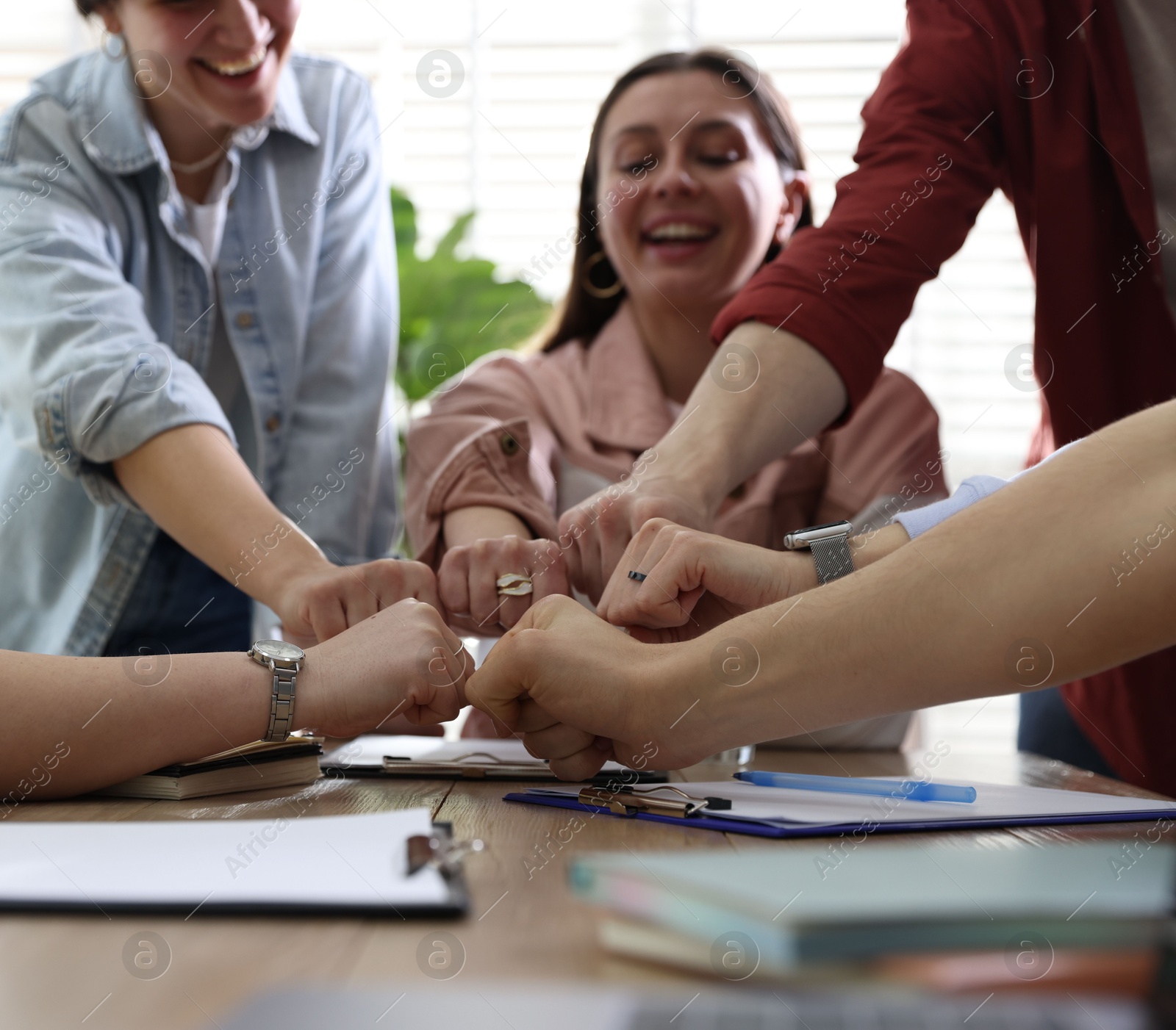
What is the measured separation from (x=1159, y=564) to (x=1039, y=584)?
6 cm

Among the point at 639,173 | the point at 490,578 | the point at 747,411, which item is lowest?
the point at 490,578

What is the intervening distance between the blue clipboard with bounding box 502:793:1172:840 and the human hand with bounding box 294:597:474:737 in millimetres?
175

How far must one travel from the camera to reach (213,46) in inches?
51.6

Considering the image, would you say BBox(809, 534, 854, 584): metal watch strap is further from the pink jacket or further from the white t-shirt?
the white t-shirt

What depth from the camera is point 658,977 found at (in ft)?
1.23

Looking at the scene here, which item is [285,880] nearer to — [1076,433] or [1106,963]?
[1106,963]

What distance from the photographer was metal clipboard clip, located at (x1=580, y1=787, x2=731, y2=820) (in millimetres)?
672

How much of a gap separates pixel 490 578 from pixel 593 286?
2.58 feet

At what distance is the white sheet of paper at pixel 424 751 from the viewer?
0.89 m

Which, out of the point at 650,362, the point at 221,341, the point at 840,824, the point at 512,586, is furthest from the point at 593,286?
the point at 840,824

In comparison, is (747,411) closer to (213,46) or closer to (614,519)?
(614,519)

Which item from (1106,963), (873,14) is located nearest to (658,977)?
(1106,963)

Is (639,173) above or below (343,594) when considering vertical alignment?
above

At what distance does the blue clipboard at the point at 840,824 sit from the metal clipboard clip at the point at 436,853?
0.52 feet
